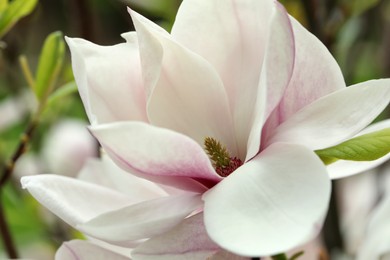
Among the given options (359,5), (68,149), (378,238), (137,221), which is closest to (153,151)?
(137,221)

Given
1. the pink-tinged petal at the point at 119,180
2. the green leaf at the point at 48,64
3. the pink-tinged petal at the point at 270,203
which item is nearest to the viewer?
the pink-tinged petal at the point at 270,203

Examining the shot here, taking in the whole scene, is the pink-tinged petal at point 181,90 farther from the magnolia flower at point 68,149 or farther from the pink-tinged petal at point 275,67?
the magnolia flower at point 68,149

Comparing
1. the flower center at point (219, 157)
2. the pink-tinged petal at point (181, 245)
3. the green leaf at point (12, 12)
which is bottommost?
the pink-tinged petal at point (181, 245)

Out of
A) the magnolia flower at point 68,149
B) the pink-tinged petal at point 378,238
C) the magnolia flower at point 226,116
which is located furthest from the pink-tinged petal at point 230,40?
the magnolia flower at point 68,149

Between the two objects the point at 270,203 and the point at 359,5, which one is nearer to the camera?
the point at 270,203

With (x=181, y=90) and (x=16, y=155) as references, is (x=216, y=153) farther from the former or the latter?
(x=16, y=155)

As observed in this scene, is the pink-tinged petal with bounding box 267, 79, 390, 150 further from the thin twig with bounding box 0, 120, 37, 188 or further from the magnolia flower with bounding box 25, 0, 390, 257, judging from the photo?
the thin twig with bounding box 0, 120, 37, 188
